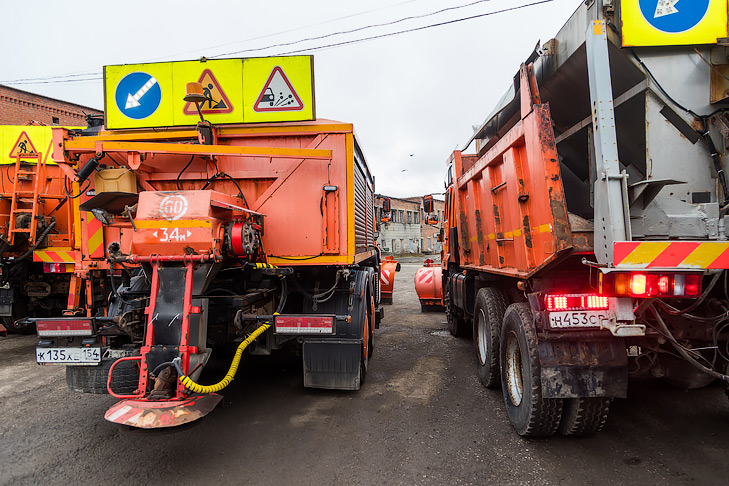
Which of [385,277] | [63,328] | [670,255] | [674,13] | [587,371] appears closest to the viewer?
[670,255]

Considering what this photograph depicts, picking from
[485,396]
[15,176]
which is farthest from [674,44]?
[15,176]

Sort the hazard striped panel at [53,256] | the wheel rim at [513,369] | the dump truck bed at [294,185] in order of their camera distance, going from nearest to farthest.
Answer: the wheel rim at [513,369]
the dump truck bed at [294,185]
the hazard striped panel at [53,256]

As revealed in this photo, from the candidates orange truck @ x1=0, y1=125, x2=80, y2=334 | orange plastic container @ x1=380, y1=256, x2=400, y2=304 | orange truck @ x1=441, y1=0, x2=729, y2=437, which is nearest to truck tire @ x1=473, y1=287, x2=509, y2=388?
orange truck @ x1=441, y1=0, x2=729, y2=437

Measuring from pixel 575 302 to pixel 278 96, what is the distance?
3.34 metres

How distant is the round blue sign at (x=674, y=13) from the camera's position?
8.76ft

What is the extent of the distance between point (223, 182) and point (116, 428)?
246 centimetres

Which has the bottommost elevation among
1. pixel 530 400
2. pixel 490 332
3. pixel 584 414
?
pixel 584 414

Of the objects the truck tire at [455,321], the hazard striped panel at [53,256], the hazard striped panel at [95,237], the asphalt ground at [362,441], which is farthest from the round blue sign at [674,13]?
the hazard striped panel at [53,256]

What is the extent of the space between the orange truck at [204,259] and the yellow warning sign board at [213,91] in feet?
0.28

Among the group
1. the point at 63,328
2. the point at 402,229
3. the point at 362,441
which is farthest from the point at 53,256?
the point at 402,229

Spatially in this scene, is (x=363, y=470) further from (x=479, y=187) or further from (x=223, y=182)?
(x=479, y=187)

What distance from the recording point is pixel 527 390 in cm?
307

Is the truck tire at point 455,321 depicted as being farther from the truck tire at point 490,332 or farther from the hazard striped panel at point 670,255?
the hazard striped panel at point 670,255

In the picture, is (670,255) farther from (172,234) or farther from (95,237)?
(95,237)
